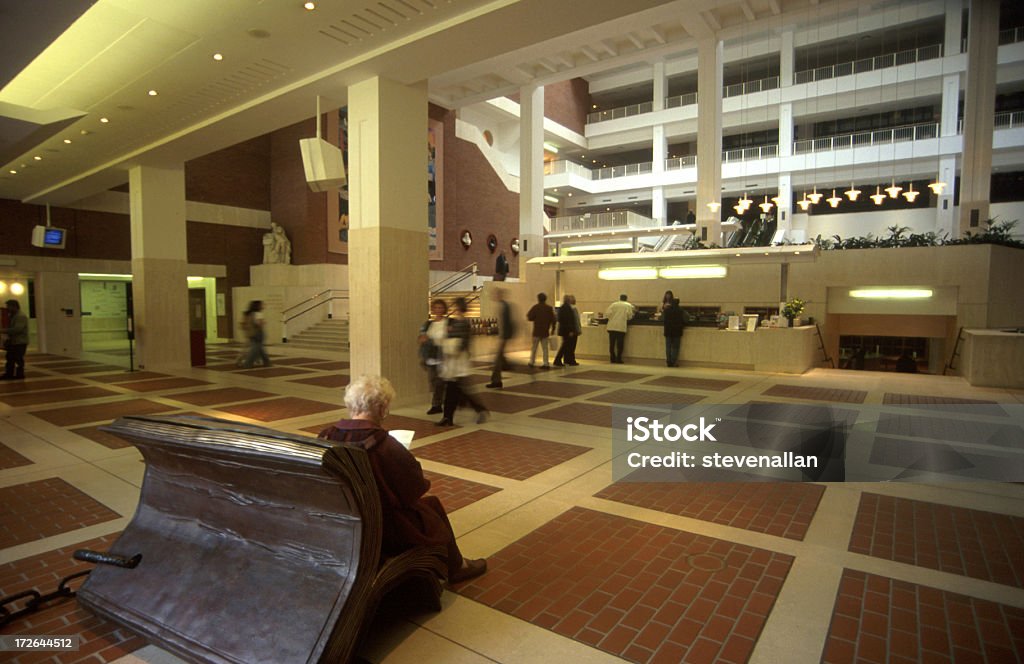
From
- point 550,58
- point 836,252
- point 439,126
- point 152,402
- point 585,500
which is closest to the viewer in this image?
point 585,500

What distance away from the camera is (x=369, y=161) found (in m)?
7.89

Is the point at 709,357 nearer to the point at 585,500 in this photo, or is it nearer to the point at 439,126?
the point at 585,500

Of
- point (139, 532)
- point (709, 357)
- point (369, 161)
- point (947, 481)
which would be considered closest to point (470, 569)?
point (139, 532)

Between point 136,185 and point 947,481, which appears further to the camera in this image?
point 136,185

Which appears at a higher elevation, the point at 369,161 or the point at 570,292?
the point at 369,161

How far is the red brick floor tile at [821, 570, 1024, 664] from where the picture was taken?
2467 mm

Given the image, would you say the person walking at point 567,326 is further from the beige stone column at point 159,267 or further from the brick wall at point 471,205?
the brick wall at point 471,205

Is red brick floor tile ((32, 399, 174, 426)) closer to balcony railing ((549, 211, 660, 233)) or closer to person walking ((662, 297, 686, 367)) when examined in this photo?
person walking ((662, 297, 686, 367))

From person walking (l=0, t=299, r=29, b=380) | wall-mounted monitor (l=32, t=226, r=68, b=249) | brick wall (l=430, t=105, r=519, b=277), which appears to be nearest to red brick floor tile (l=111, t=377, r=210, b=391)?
person walking (l=0, t=299, r=29, b=380)

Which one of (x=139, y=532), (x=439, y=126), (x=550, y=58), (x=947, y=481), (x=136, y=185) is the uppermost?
(x=550, y=58)

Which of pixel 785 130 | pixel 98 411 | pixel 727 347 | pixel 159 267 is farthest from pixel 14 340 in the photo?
pixel 785 130

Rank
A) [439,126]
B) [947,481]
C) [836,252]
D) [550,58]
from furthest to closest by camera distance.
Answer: [439,126] < [550,58] < [836,252] < [947,481]

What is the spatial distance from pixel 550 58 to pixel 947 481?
17747mm

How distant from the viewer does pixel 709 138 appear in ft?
58.6
